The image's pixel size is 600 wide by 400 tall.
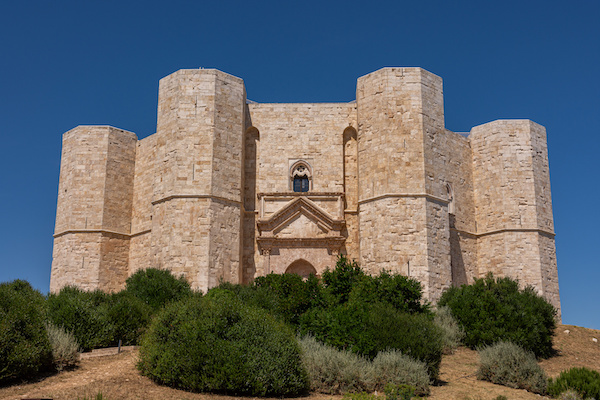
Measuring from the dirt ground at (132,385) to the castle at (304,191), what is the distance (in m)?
6.42

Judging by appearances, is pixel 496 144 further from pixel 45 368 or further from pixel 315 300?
pixel 45 368

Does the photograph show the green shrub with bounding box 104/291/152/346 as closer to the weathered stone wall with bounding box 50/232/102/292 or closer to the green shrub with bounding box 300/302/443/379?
the green shrub with bounding box 300/302/443/379

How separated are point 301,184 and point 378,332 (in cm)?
1161

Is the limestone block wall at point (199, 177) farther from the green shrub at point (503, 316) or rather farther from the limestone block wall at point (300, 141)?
the green shrub at point (503, 316)

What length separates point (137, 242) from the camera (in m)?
24.7

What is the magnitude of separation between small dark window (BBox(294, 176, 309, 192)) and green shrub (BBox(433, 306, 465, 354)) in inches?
311

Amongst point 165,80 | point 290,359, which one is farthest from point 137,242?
point 290,359

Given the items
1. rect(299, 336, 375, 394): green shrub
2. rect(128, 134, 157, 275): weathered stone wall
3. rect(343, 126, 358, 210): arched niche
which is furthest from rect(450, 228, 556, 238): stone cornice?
rect(299, 336, 375, 394): green shrub

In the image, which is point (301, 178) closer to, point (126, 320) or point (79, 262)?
point (79, 262)

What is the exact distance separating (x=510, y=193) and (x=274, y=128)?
9.49 meters

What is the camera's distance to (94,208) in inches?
970

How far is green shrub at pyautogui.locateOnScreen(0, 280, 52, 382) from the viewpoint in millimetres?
9992

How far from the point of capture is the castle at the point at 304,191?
2138cm

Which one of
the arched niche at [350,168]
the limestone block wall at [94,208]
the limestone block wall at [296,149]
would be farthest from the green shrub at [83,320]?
the arched niche at [350,168]
